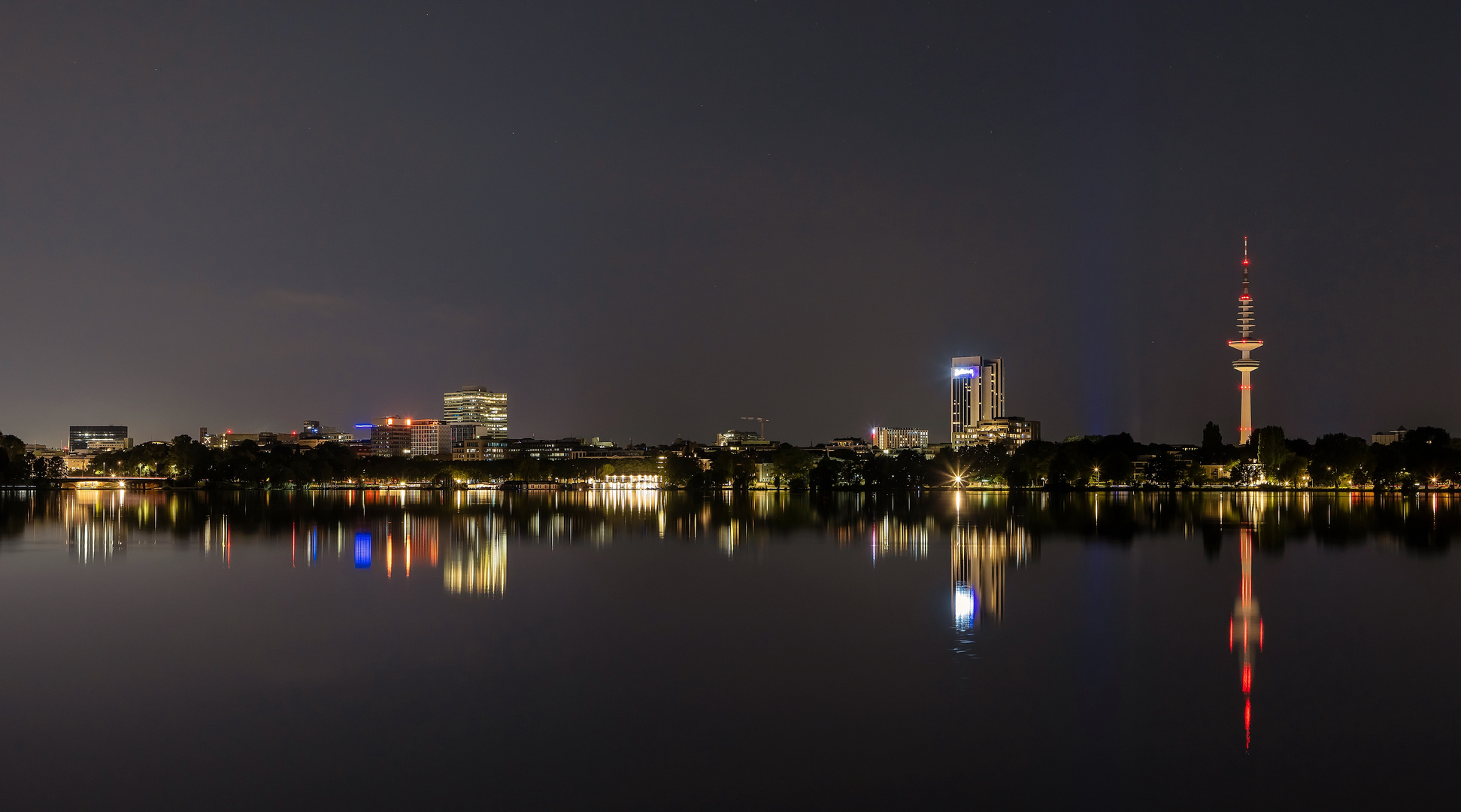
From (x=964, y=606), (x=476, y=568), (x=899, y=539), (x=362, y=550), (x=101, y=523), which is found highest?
(x=964, y=606)

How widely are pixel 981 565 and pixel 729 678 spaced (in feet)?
56.1

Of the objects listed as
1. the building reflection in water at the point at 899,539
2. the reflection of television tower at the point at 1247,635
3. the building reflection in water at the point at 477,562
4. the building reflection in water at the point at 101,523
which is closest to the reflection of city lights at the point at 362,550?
the building reflection in water at the point at 477,562

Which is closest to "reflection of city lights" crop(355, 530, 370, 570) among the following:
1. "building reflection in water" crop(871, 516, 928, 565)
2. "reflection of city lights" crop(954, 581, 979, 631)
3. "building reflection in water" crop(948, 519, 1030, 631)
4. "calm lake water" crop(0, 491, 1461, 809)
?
"calm lake water" crop(0, 491, 1461, 809)

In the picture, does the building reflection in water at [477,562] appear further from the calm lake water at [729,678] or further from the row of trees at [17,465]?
the row of trees at [17,465]

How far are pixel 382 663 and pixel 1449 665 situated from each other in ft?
55.4

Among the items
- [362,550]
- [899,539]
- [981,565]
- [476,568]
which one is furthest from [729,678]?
[899,539]

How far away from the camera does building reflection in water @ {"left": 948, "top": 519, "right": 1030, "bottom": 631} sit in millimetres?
22953

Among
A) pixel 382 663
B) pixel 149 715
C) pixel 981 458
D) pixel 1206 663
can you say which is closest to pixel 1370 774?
pixel 1206 663

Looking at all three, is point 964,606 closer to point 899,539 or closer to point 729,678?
point 729,678

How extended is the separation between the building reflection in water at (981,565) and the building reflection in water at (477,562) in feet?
35.1

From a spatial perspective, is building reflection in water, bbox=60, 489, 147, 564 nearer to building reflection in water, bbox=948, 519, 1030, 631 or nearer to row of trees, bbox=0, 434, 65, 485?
row of trees, bbox=0, 434, 65, 485

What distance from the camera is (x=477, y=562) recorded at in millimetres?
33000

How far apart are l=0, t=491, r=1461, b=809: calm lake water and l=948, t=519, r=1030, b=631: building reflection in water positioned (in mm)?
205

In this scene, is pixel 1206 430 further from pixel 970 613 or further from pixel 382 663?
pixel 382 663
